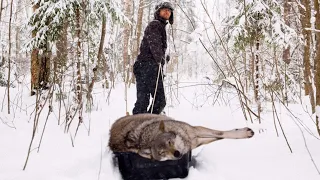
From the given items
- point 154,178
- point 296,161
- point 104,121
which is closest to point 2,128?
point 104,121

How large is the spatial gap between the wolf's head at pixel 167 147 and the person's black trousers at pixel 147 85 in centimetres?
240

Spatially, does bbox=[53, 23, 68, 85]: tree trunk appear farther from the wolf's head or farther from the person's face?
the person's face

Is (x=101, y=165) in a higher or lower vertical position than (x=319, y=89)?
lower

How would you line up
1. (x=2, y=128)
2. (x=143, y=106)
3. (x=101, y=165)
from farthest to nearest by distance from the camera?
(x=143, y=106), (x=2, y=128), (x=101, y=165)

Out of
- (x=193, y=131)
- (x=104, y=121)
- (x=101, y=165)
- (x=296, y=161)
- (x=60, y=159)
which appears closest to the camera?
(x=296, y=161)

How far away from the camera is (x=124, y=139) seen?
3184 millimetres

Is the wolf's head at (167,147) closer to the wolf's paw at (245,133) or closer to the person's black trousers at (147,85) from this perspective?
the wolf's paw at (245,133)

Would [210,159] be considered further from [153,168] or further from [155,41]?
[155,41]

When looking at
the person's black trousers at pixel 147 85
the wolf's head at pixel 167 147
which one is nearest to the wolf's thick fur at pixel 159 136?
the wolf's head at pixel 167 147

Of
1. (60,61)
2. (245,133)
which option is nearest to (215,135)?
(245,133)

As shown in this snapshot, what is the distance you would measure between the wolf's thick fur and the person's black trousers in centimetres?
167

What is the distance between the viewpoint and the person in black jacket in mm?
5258

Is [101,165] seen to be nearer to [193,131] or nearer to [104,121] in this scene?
[193,131]

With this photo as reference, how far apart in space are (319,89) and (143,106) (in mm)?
3062
